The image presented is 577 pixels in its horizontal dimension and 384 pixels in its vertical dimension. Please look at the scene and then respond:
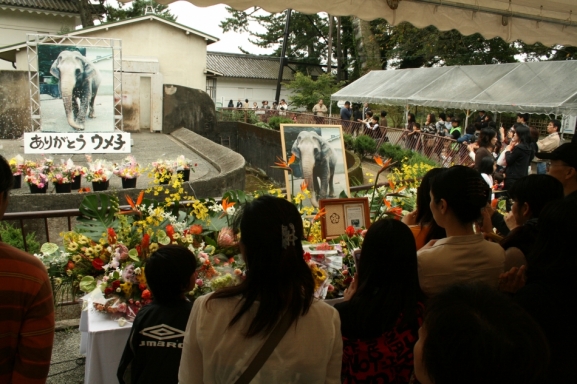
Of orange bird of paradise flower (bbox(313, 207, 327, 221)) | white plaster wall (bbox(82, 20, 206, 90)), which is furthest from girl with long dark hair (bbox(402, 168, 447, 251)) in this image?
white plaster wall (bbox(82, 20, 206, 90))

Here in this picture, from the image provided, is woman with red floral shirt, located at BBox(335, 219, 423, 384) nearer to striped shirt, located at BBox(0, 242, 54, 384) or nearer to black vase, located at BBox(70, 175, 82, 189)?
striped shirt, located at BBox(0, 242, 54, 384)

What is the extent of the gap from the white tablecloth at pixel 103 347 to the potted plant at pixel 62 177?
606 cm

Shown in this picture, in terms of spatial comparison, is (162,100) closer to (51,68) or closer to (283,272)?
(51,68)

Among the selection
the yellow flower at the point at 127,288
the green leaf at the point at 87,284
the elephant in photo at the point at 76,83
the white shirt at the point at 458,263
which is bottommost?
the green leaf at the point at 87,284

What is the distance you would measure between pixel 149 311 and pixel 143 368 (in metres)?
0.23

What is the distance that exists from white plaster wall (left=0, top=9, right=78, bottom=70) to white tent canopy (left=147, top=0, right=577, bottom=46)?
21.9 metres

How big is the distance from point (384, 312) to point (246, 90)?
3435cm

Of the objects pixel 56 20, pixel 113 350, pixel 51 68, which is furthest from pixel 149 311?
pixel 56 20

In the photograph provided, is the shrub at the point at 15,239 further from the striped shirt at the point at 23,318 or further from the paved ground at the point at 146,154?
the striped shirt at the point at 23,318

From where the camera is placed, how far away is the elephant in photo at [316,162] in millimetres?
4156

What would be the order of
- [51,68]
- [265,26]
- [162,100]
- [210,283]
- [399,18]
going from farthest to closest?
1. [265,26]
2. [162,100]
3. [51,68]
4. [399,18]
5. [210,283]

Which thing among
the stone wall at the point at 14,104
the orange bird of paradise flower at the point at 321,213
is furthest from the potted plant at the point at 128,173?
the stone wall at the point at 14,104

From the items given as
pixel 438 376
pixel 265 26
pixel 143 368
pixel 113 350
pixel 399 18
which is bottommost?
pixel 113 350

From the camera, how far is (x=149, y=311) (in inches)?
83.7
